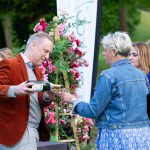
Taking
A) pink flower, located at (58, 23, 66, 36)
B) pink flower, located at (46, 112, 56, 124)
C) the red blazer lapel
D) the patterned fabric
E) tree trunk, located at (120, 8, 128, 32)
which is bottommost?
the patterned fabric

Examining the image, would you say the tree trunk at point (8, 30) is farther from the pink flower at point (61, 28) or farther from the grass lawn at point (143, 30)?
the grass lawn at point (143, 30)

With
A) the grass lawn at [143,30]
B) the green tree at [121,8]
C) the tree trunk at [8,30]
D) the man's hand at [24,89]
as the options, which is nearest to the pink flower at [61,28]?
the man's hand at [24,89]

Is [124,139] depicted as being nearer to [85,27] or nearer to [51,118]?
[51,118]

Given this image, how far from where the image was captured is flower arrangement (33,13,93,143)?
305 inches

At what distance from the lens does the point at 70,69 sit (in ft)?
25.9

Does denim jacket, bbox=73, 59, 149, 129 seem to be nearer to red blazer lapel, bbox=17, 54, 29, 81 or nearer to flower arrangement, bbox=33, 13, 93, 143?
red blazer lapel, bbox=17, 54, 29, 81

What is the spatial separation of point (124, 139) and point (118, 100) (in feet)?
1.22

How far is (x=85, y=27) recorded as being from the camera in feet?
29.5

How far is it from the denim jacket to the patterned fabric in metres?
0.06

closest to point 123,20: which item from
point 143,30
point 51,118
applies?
point 51,118

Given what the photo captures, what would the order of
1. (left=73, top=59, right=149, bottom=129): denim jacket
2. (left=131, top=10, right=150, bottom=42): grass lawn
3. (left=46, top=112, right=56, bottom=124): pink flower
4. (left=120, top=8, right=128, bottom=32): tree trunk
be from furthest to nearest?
1. (left=131, top=10, right=150, bottom=42): grass lawn
2. (left=120, top=8, right=128, bottom=32): tree trunk
3. (left=46, top=112, right=56, bottom=124): pink flower
4. (left=73, top=59, right=149, bottom=129): denim jacket

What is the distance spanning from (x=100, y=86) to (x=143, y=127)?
589 mm

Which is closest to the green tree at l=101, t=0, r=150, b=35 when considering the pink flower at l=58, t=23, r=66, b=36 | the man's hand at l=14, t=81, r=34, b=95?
the pink flower at l=58, t=23, r=66, b=36

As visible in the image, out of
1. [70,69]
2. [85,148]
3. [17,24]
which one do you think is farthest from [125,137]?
[17,24]
